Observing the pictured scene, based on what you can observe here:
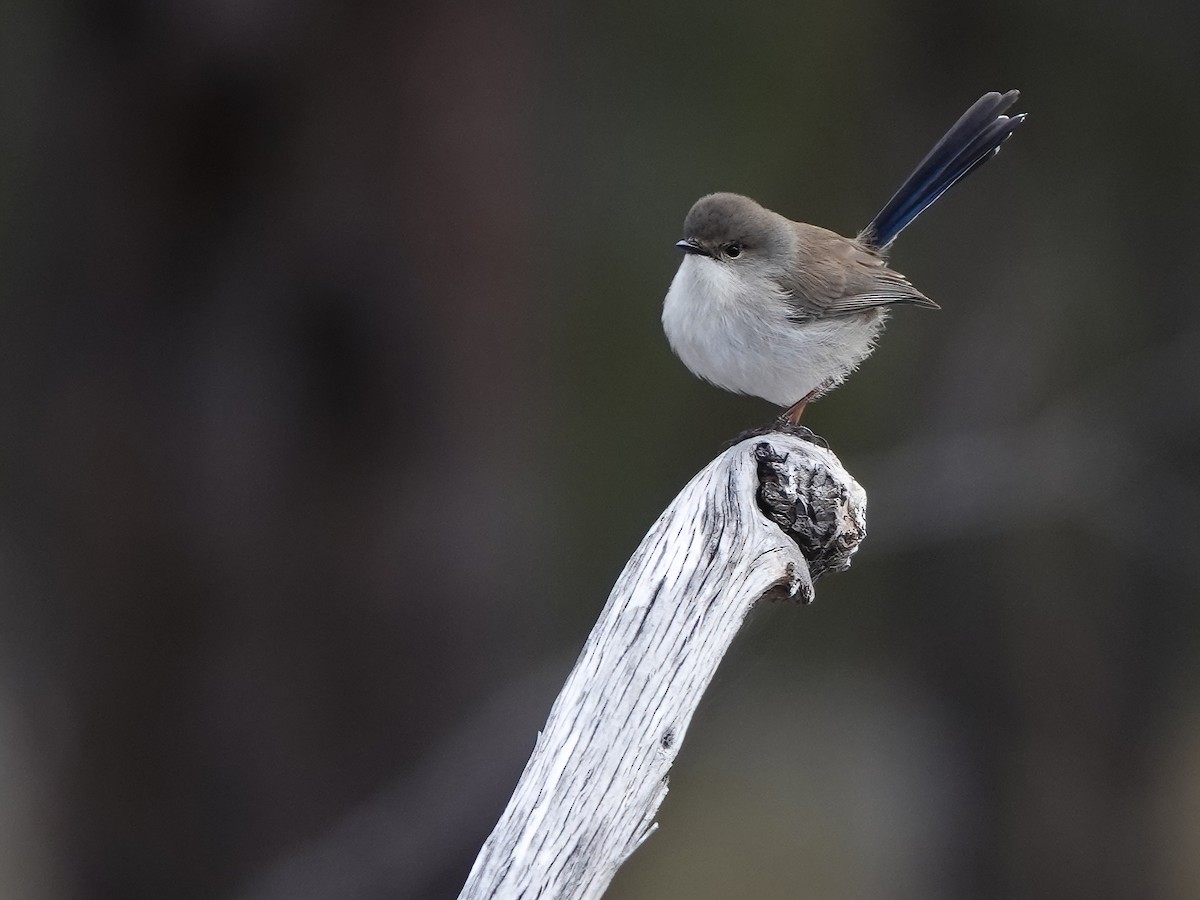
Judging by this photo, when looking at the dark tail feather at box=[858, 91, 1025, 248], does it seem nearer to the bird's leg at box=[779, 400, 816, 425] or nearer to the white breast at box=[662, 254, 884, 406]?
the white breast at box=[662, 254, 884, 406]

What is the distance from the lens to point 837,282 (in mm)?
3850

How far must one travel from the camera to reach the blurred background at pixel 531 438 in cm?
479

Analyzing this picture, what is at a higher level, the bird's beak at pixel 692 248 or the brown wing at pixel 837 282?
the bird's beak at pixel 692 248

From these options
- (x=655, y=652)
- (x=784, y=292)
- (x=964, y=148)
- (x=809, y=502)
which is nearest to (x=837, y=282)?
(x=784, y=292)

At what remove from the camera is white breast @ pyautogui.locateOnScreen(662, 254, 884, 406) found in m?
3.56

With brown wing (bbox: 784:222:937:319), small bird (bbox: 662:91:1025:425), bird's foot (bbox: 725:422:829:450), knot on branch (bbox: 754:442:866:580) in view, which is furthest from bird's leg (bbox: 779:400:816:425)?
knot on branch (bbox: 754:442:866:580)

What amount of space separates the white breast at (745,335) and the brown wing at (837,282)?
1.8 inches

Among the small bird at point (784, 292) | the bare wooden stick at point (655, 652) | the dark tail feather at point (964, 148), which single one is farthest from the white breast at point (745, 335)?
the bare wooden stick at point (655, 652)

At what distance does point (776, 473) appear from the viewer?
244cm

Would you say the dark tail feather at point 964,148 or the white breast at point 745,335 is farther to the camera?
the dark tail feather at point 964,148

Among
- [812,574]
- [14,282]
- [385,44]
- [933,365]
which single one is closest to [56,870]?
[14,282]

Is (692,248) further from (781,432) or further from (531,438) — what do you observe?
(531,438)

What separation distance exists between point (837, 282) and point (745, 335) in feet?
1.44

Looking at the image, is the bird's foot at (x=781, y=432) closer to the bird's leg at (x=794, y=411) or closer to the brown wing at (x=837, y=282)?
the bird's leg at (x=794, y=411)
